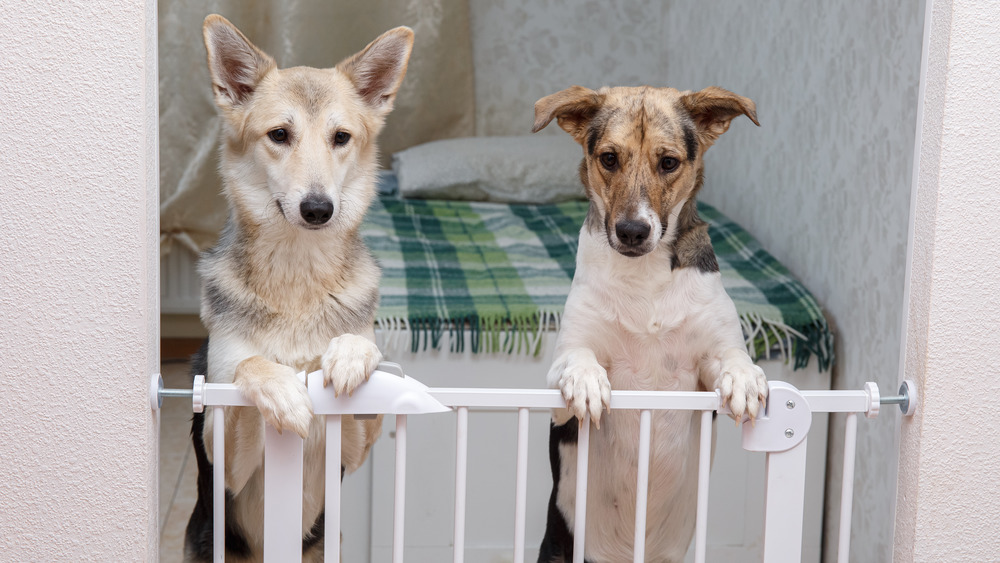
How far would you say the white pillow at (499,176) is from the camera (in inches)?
165

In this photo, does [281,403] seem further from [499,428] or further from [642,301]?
[499,428]

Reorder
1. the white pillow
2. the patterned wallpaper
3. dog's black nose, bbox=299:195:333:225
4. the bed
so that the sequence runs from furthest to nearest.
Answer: the white pillow → the bed → the patterned wallpaper → dog's black nose, bbox=299:195:333:225

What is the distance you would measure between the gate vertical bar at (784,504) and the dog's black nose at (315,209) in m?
0.85

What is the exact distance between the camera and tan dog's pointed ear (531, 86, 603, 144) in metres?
1.75

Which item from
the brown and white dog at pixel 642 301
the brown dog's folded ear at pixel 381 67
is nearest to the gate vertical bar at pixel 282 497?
the brown and white dog at pixel 642 301

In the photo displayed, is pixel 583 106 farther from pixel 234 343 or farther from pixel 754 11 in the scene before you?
pixel 754 11

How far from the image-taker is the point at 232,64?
1.79 metres

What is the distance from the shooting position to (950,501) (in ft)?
4.74

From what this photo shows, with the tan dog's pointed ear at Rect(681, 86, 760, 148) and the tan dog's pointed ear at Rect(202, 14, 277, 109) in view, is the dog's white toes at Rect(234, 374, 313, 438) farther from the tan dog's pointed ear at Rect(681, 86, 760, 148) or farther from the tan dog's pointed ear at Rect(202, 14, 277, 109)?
the tan dog's pointed ear at Rect(681, 86, 760, 148)

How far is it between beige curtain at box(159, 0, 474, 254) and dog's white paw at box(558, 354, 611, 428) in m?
3.10

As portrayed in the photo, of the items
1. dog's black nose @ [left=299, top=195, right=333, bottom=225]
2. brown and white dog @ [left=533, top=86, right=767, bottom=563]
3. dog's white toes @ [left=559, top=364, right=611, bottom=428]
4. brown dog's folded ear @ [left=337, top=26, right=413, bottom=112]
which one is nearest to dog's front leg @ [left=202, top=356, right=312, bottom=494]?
dog's black nose @ [left=299, top=195, right=333, bottom=225]

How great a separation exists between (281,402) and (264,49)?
3.40 m

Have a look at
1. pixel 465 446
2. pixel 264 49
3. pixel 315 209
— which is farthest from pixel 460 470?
pixel 264 49

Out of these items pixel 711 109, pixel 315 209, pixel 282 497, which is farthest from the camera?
pixel 711 109
